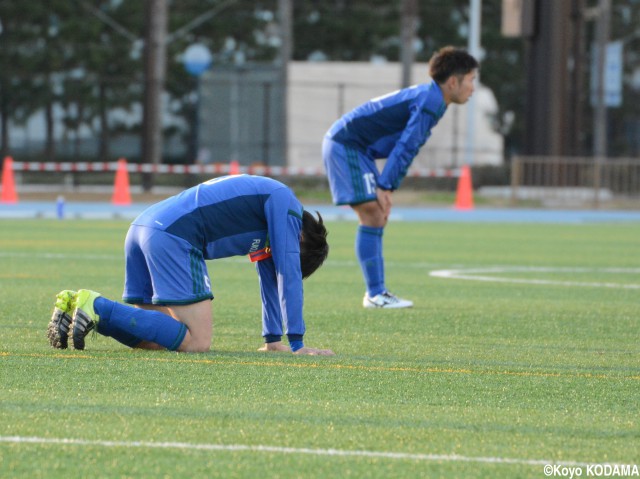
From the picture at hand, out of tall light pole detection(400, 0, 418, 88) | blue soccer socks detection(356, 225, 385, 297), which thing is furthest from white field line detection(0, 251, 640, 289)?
tall light pole detection(400, 0, 418, 88)

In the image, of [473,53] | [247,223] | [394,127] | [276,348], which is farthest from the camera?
[473,53]

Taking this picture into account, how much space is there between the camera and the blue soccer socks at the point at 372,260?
36.8ft

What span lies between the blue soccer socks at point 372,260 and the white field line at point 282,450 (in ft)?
19.8

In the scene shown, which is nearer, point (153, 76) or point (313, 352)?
point (313, 352)

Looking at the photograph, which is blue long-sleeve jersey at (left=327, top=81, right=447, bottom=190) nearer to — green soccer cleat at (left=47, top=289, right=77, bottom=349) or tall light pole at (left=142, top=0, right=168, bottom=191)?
green soccer cleat at (left=47, top=289, right=77, bottom=349)

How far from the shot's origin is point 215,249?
7723 millimetres

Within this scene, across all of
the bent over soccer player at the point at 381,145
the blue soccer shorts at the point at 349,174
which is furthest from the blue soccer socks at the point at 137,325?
the blue soccer shorts at the point at 349,174

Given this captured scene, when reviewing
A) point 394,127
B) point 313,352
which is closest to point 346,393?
point 313,352

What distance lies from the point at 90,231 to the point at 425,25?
119 feet

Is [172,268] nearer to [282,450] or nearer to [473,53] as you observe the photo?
[282,450]

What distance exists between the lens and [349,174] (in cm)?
1133

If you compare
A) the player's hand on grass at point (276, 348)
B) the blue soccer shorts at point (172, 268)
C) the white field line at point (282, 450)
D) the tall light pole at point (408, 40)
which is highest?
the tall light pole at point (408, 40)

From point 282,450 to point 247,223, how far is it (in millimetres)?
2613

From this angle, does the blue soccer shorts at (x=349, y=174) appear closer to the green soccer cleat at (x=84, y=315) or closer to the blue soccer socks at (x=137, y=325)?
the blue soccer socks at (x=137, y=325)
